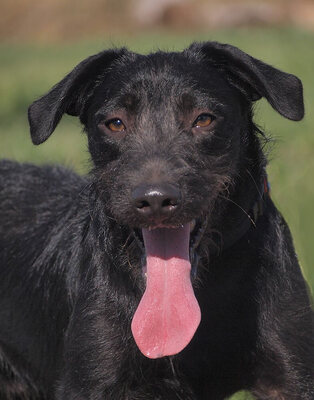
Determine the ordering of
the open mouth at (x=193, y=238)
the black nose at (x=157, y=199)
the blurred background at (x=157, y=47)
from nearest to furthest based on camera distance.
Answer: the black nose at (x=157, y=199) < the open mouth at (x=193, y=238) < the blurred background at (x=157, y=47)

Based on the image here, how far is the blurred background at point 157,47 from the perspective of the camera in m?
9.63

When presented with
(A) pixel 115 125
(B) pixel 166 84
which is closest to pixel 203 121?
(B) pixel 166 84

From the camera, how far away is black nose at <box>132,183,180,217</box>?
4.27 m

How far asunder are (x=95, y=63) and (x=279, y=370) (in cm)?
183

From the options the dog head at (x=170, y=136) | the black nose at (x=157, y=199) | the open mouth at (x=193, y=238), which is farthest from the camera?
the open mouth at (x=193, y=238)

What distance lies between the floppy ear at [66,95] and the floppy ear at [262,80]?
1.91ft

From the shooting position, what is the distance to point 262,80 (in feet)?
15.3

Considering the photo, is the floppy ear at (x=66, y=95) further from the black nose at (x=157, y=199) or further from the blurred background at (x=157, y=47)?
the black nose at (x=157, y=199)

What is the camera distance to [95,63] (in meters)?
5.05

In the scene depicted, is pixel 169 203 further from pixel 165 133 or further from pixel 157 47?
pixel 157 47

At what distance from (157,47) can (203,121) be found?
38.4 inches

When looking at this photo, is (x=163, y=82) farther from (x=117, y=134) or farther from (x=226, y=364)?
(x=226, y=364)

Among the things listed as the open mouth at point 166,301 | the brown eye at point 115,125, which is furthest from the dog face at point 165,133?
the open mouth at point 166,301

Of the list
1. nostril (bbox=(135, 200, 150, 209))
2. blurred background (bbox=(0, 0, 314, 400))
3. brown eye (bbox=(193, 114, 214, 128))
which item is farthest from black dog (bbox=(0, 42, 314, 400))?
blurred background (bbox=(0, 0, 314, 400))
